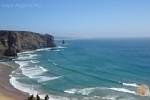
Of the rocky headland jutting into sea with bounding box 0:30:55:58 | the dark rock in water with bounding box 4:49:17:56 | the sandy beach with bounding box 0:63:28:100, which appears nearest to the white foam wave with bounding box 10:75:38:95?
the sandy beach with bounding box 0:63:28:100

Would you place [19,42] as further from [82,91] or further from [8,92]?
[82,91]

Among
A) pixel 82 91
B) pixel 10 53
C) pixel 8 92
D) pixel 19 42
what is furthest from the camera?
pixel 19 42

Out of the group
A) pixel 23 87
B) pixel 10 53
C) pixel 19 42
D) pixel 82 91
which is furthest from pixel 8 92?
pixel 19 42

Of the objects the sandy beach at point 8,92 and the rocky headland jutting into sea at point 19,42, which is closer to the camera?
the sandy beach at point 8,92

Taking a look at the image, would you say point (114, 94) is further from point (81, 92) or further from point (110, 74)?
point (110, 74)

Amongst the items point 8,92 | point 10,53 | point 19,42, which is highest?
point 19,42

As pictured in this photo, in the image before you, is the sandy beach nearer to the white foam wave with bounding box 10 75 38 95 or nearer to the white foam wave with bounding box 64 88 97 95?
the white foam wave with bounding box 10 75 38 95

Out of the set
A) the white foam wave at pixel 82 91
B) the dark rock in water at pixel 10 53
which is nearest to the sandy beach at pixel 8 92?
the white foam wave at pixel 82 91

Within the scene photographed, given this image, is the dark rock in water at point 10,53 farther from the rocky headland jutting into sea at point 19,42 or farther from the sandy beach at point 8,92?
the sandy beach at point 8,92

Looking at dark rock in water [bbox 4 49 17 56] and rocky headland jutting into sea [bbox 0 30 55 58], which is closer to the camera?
dark rock in water [bbox 4 49 17 56]
